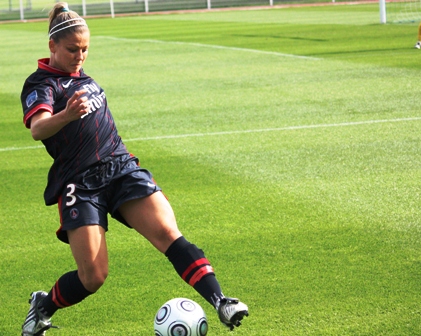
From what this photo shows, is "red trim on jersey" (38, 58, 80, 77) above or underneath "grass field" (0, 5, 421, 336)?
above

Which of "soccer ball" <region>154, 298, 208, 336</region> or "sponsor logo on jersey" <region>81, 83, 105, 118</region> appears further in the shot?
"sponsor logo on jersey" <region>81, 83, 105, 118</region>

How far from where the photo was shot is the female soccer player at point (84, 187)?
4.52m

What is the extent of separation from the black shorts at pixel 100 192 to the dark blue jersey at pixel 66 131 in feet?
0.19

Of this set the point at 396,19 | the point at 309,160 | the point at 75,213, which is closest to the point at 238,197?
the point at 309,160

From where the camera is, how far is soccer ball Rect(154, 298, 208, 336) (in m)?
4.32

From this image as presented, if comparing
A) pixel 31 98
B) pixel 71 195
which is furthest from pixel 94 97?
pixel 71 195

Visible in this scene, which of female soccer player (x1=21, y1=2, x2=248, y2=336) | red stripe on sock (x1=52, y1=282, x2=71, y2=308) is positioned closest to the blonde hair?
female soccer player (x1=21, y1=2, x2=248, y2=336)

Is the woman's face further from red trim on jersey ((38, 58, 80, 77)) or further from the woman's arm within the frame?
the woman's arm

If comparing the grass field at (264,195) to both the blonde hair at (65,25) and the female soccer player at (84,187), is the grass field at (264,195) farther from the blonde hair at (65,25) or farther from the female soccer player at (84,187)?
the blonde hair at (65,25)

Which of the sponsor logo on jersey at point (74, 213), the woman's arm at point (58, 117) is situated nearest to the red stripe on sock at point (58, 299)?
the sponsor logo on jersey at point (74, 213)

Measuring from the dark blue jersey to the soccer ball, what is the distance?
3.08ft

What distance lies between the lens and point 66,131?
4656mm

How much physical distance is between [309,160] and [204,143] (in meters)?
1.59

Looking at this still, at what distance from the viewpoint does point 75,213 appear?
4.54 meters
